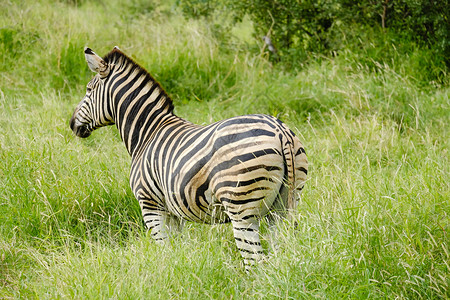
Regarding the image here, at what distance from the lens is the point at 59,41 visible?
27.1ft

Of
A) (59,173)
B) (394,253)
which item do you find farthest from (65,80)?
(394,253)

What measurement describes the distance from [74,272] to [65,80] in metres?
4.88

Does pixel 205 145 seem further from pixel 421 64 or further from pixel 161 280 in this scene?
pixel 421 64

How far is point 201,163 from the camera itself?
364 centimetres

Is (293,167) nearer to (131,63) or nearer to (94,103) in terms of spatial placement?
(131,63)

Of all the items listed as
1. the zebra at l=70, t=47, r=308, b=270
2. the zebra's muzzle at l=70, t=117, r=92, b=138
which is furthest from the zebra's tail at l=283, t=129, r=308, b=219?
the zebra's muzzle at l=70, t=117, r=92, b=138

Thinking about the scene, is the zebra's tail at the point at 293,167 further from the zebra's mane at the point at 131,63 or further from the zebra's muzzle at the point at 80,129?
the zebra's muzzle at the point at 80,129

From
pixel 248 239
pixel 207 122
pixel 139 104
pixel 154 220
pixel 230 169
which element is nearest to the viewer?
pixel 230 169

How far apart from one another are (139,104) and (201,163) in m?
1.24

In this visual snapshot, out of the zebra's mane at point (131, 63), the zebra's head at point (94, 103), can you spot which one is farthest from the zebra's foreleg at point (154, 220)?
the zebra's head at point (94, 103)

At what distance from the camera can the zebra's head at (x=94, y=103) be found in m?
4.68

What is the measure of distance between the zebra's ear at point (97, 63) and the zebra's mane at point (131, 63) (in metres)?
0.07

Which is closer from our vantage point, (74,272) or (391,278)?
(391,278)

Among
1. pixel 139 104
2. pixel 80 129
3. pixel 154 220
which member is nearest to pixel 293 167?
pixel 154 220
